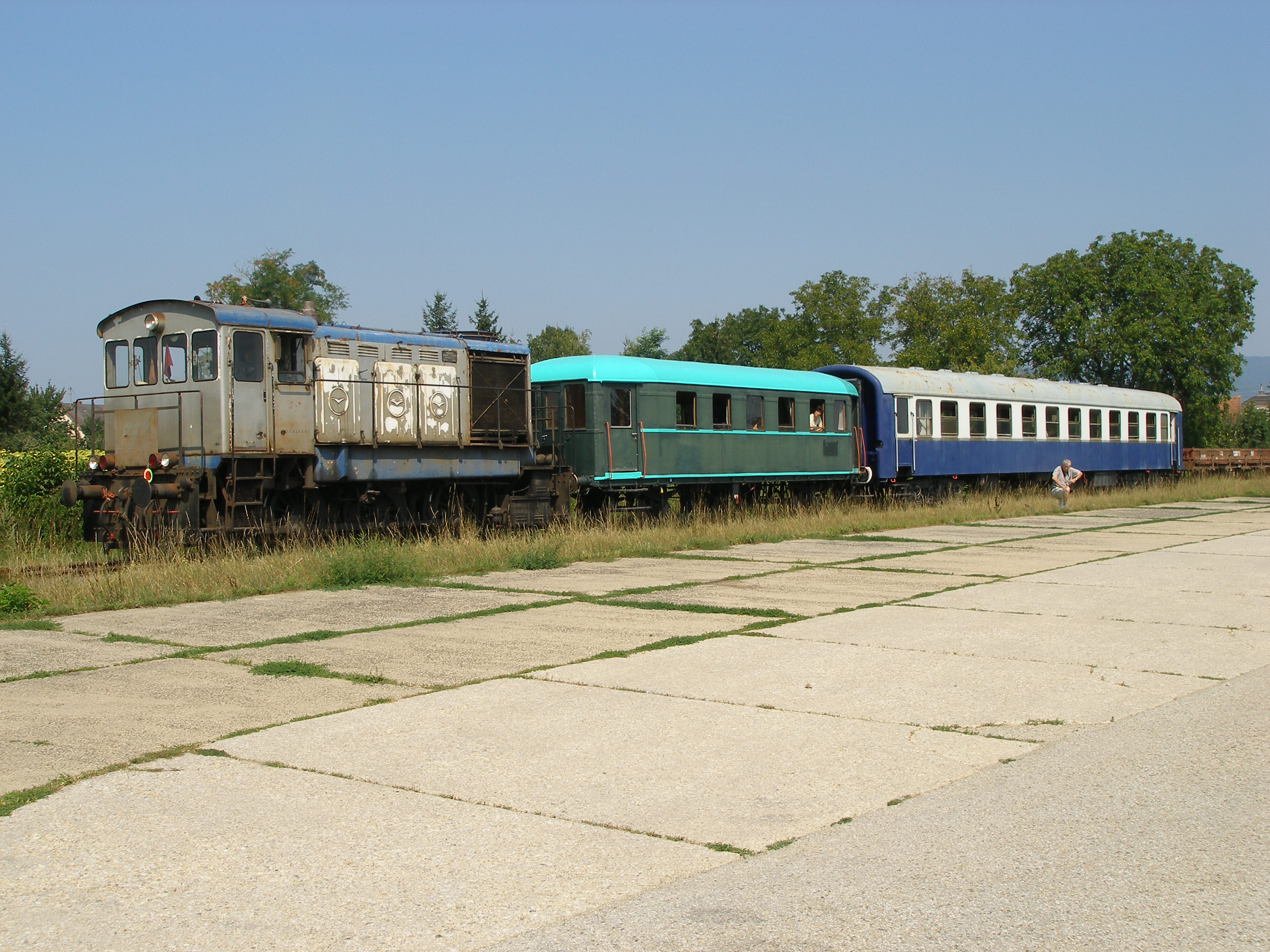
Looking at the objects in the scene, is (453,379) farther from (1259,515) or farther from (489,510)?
(1259,515)

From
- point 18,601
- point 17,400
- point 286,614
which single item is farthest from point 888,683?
point 17,400

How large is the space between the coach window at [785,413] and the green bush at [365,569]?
40.3 ft

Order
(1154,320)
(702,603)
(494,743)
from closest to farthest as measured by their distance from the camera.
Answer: (494,743), (702,603), (1154,320)

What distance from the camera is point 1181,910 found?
12.6 feet

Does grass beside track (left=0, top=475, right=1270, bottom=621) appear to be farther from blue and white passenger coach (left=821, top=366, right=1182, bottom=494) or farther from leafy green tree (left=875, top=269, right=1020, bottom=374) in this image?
leafy green tree (left=875, top=269, right=1020, bottom=374)

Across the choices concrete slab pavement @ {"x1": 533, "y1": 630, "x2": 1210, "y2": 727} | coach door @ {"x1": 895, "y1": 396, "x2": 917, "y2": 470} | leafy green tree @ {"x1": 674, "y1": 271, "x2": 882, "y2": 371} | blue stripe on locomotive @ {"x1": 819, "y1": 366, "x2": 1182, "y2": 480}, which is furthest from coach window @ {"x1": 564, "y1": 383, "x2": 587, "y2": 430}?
leafy green tree @ {"x1": 674, "y1": 271, "x2": 882, "y2": 371}

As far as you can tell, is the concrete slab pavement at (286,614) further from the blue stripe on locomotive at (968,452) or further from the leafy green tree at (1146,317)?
the leafy green tree at (1146,317)

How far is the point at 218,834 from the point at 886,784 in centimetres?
304

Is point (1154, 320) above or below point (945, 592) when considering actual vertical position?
above

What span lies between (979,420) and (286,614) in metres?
23.8

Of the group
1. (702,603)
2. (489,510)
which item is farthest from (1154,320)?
(702,603)

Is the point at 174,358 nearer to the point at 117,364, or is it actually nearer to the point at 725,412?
the point at 117,364

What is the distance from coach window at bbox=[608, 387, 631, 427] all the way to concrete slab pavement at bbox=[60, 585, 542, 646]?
8.24 metres

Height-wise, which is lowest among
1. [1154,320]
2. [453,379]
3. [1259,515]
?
[1259,515]
